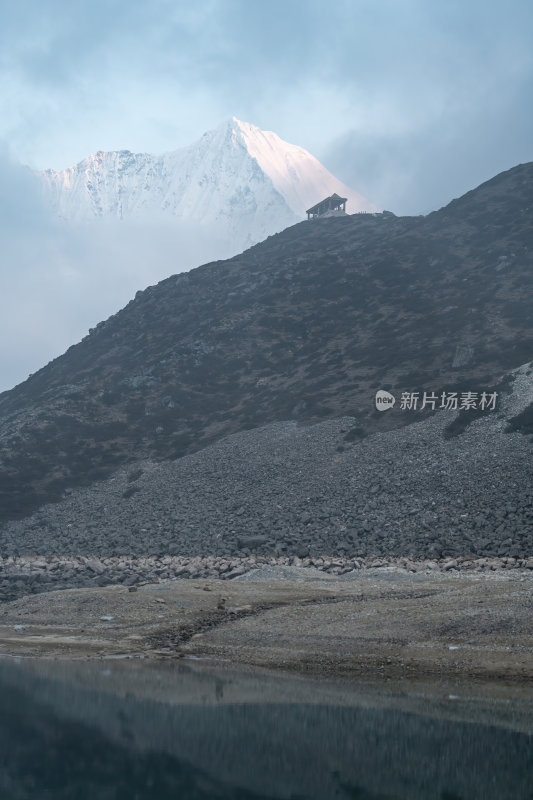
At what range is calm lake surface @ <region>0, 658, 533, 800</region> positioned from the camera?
20.2m

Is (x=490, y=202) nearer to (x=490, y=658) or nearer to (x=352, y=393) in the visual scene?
(x=352, y=393)

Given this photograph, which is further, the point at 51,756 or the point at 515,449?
the point at 515,449

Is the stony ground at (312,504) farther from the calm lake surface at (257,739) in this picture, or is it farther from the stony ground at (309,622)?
the calm lake surface at (257,739)

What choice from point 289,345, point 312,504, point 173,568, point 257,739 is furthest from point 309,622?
point 289,345

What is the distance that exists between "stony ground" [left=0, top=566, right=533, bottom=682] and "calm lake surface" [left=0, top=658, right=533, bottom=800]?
9.63 feet

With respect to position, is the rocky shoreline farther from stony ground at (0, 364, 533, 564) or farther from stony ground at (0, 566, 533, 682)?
stony ground at (0, 566, 533, 682)

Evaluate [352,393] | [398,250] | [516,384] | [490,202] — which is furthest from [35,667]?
[490,202]

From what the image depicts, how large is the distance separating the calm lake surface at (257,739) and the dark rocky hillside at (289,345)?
5131 centimetres

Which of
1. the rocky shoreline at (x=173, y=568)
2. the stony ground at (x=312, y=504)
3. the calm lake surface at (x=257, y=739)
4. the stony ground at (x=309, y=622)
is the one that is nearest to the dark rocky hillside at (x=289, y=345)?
the stony ground at (x=312, y=504)

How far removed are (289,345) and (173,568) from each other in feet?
275

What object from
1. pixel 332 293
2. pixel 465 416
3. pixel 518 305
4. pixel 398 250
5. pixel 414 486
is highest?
pixel 398 250

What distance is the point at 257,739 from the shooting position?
24109 millimetres

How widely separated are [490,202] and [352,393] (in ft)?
313

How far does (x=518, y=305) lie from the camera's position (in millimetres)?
117688
